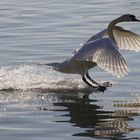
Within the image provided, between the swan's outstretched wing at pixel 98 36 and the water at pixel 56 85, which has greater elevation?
the swan's outstretched wing at pixel 98 36

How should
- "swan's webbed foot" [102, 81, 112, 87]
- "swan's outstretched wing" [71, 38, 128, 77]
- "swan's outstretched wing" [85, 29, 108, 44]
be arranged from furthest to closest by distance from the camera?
1. "swan's outstretched wing" [85, 29, 108, 44]
2. "swan's webbed foot" [102, 81, 112, 87]
3. "swan's outstretched wing" [71, 38, 128, 77]

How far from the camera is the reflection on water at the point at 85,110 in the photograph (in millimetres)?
9312

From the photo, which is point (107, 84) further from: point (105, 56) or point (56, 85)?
point (56, 85)

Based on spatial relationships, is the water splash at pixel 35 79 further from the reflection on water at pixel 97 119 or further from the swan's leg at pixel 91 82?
the reflection on water at pixel 97 119

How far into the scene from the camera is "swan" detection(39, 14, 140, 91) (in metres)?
11.0

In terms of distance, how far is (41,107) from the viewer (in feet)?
34.8

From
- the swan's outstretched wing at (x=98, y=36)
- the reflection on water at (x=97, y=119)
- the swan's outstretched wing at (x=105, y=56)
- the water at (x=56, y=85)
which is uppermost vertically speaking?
the swan's outstretched wing at (x=98, y=36)

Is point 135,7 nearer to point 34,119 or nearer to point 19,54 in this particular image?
point 19,54

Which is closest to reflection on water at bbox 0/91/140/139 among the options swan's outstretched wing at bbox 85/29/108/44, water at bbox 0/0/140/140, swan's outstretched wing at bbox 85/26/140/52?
water at bbox 0/0/140/140

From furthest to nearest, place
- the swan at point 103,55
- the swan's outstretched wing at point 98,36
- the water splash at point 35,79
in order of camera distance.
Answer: the swan's outstretched wing at point 98,36
the water splash at point 35,79
the swan at point 103,55

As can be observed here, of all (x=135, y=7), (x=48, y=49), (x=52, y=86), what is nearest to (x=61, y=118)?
(x=52, y=86)

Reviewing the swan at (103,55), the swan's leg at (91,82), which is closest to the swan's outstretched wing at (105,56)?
the swan at (103,55)

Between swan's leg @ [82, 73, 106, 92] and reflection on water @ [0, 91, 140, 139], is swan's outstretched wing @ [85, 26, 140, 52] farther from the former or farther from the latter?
reflection on water @ [0, 91, 140, 139]

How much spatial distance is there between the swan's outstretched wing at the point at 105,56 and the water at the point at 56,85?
46cm
